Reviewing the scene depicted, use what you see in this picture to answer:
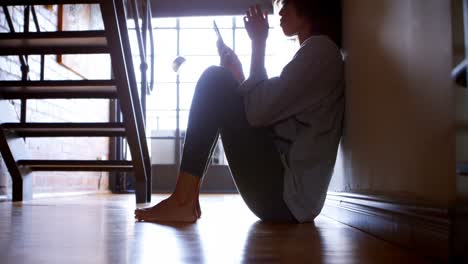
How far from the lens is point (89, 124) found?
3.00 m

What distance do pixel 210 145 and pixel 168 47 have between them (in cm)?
527

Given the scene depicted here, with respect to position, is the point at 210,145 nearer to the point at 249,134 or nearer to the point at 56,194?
the point at 249,134

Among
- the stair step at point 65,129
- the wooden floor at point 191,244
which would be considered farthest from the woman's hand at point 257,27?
the stair step at point 65,129

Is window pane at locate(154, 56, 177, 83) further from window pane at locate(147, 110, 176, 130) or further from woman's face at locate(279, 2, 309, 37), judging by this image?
woman's face at locate(279, 2, 309, 37)

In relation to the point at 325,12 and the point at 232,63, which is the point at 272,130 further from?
the point at 325,12

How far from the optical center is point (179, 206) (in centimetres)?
174

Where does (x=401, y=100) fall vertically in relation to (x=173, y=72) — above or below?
below

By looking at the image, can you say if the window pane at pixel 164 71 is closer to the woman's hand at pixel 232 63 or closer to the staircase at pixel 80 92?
the staircase at pixel 80 92

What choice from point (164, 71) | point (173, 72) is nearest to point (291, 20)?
point (173, 72)

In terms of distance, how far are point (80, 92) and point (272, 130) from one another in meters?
1.68

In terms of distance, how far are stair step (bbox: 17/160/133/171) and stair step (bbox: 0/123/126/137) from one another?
7.0 inches

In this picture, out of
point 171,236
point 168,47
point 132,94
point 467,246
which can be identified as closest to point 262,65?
point 171,236

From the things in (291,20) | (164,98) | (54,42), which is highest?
(164,98)

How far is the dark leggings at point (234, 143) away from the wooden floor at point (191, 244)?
0.10 metres
